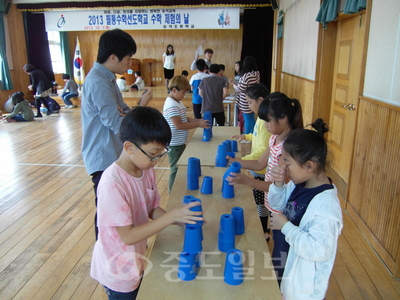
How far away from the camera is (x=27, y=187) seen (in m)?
3.64

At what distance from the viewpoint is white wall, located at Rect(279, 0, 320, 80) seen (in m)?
4.38

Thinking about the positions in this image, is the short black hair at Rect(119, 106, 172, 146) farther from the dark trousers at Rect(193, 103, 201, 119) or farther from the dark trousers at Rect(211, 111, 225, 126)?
the dark trousers at Rect(193, 103, 201, 119)

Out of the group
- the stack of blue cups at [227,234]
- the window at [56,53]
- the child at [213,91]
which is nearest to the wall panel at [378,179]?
the stack of blue cups at [227,234]

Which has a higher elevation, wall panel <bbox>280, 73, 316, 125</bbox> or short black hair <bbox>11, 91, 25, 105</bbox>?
wall panel <bbox>280, 73, 316, 125</bbox>

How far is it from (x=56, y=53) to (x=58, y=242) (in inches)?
424

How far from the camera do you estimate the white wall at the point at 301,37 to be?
4.38m

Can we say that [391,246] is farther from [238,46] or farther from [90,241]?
[238,46]

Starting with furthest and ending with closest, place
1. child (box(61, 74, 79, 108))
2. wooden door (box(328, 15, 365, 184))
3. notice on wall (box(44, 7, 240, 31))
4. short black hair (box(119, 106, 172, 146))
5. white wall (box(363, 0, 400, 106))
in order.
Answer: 1. child (box(61, 74, 79, 108))
2. notice on wall (box(44, 7, 240, 31))
3. wooden door (box(328, 15, 365, 184))
4. white wall (box(363, 0, 400, 106))
5. short black hair (box(119, 106, 172, 146))

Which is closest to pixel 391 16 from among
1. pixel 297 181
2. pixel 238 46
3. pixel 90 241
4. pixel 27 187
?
pixel 297 181

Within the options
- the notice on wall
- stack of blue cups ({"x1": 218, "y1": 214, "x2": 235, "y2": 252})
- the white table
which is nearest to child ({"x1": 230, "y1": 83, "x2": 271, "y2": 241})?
the white table

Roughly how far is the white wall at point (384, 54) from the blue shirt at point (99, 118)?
6.02 ft

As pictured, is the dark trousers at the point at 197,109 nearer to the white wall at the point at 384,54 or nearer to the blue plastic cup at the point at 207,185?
the white wall at the point at 384,54

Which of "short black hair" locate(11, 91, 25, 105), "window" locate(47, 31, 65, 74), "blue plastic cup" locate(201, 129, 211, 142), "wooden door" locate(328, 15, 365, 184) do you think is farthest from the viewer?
"window" locate(47, 31, 65, 74)

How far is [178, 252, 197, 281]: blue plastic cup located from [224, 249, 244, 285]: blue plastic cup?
10 cm
